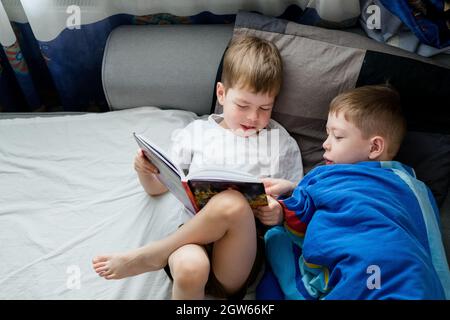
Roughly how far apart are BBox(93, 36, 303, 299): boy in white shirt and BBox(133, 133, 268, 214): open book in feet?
0.09

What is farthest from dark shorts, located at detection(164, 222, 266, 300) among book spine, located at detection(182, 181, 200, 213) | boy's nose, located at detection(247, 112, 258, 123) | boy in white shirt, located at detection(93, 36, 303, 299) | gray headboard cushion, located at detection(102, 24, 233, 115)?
gray headboard cushion, located at detection(102, 24, 233, 115)

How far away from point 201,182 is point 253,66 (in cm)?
42

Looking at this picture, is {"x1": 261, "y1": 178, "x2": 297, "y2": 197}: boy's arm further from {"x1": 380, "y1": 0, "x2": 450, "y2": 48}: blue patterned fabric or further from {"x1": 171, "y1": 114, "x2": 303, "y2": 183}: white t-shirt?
{"x1": 380, "y1": 0, "x2": 450, "y2": 48}: blue patterned fabric

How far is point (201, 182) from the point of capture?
893 millimetres

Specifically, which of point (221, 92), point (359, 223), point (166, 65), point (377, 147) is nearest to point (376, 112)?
point (377, 147)

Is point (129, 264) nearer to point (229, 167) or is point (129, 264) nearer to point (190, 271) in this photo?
point (190, 271)

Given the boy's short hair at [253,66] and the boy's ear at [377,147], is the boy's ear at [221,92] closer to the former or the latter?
the boy's short hair at [253,66]

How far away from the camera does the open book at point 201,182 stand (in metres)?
0.87

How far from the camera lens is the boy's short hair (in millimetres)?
1143

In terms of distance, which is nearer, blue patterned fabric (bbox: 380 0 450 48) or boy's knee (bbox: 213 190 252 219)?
boy's knee (bbox: 213 190 252 219)

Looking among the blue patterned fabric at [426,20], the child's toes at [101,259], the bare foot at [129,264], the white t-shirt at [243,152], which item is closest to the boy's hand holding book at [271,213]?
the white t-shirt at [243,152]

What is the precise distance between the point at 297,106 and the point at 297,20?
0.40 metres

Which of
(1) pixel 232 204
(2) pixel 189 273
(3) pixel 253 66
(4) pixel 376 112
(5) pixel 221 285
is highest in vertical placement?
(3) pixel 253 66
